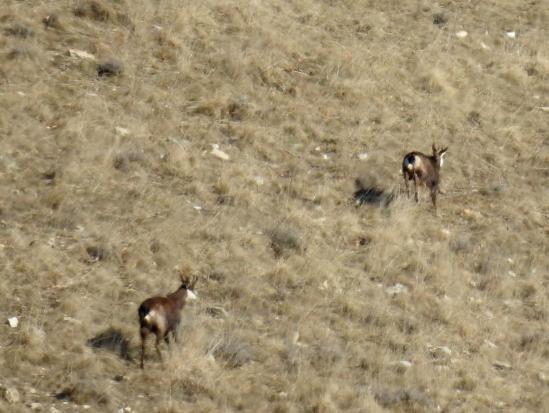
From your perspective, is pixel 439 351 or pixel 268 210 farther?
pixel 268 210

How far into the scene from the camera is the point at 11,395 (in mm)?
9625

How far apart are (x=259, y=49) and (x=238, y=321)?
320 inches

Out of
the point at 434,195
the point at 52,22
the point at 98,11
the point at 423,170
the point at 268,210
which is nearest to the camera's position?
the point at 268,210

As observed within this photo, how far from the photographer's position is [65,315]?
36.6ft

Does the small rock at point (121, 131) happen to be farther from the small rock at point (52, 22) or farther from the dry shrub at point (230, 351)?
the dry shrub at point (230, 351)

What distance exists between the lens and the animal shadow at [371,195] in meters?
15.4

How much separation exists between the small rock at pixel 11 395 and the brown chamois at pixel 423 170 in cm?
790

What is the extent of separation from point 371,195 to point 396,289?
260cm

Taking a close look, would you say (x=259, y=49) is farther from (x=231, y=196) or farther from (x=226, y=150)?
(x=231, y=196)

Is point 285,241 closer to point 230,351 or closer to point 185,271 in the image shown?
point 185,271

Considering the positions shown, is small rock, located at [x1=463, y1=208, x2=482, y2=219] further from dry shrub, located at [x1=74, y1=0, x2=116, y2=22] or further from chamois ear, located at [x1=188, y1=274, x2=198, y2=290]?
dry shrub, located at [x1=74, y1=0, x2=116, y2=22]

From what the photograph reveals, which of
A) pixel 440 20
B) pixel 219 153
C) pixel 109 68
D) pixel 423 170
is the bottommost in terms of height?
pixel 219 153

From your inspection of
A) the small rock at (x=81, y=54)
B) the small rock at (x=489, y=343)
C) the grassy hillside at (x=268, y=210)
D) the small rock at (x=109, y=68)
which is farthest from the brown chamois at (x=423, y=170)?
the small rock at (x=81, y=54)

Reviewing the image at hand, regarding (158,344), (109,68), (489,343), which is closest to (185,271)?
(158,344)
